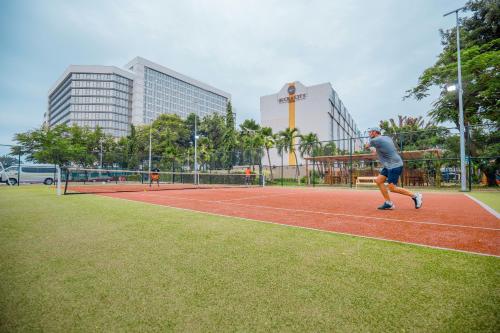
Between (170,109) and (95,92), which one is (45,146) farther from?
(170,109)

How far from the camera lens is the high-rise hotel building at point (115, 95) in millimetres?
88688

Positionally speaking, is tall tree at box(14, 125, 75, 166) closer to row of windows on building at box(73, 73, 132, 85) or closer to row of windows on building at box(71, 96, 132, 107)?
row of windows on building at box(71, 96, 132, 107)

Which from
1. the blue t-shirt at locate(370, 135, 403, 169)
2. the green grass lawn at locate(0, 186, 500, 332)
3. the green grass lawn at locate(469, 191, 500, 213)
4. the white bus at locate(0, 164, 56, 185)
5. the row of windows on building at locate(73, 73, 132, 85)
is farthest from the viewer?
the row of windows on building at locate(73, 73, 132, 85)

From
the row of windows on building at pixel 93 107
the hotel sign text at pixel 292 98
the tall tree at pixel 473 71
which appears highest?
the row of windows on building at pixel 93 107

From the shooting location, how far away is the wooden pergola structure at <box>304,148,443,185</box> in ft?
65.7

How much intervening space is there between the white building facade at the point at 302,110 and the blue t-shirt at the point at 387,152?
38626mm

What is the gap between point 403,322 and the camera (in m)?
1.45

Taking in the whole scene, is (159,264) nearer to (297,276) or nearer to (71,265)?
(71,265)

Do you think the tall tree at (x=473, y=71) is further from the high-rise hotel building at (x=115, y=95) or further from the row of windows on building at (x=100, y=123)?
the row of windows on building at (x=100, y=123)

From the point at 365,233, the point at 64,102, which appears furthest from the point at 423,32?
the point at 64,102

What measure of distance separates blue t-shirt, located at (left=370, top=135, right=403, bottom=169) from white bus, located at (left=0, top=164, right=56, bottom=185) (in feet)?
110

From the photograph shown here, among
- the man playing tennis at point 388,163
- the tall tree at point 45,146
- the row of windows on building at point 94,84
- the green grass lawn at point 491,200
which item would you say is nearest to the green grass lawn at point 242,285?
the man playing tennis at point 388,163

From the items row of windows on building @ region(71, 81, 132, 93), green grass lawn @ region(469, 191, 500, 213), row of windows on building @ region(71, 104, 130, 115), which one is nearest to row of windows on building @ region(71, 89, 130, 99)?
row of windows on building @ region(71, 81, 132, 93)

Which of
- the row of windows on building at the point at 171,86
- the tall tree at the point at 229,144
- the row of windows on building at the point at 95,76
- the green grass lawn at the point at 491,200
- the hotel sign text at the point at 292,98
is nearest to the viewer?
the green grass lawn at the point at 491,200
